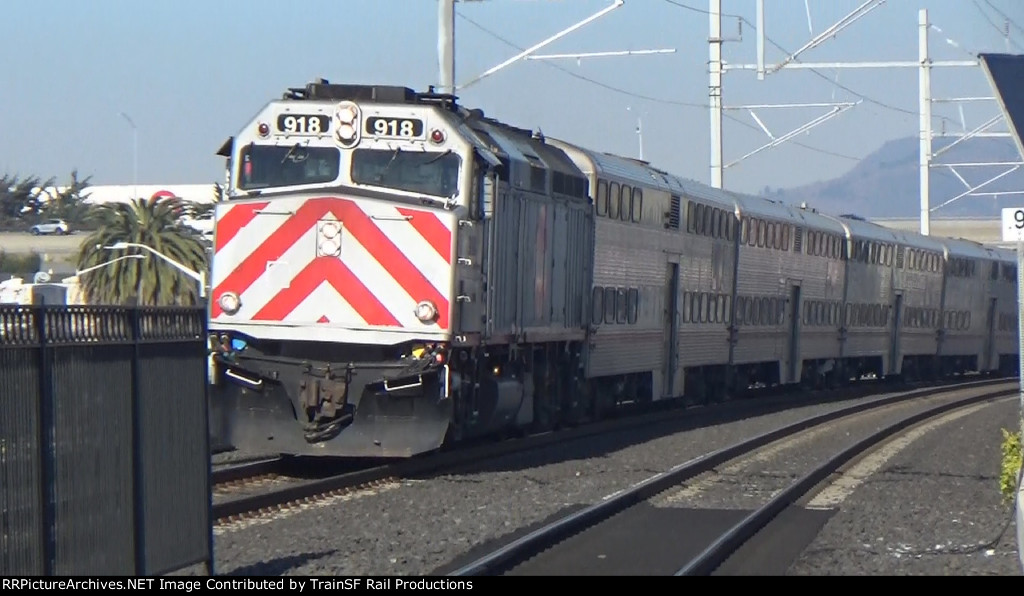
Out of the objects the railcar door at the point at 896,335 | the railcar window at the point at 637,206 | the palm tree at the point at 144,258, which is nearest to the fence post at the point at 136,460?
the railcar window at the point at 637,206

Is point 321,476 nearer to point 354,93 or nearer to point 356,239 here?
point 356,239

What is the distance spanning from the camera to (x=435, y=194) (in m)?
14.0

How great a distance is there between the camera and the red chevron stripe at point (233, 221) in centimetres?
1399

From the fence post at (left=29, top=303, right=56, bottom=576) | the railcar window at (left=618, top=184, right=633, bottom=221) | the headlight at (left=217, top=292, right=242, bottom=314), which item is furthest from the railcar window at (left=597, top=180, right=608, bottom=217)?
the fence post at (left=29, top=303, right=56, bottom=576)

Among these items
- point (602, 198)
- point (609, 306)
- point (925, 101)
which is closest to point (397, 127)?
point (602, 198)

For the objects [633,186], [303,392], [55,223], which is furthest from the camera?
[55,223]

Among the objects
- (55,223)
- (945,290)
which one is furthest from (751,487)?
(55,223)

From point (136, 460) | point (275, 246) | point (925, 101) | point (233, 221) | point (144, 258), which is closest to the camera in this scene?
point (136, 460)

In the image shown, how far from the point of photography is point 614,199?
19797 mm

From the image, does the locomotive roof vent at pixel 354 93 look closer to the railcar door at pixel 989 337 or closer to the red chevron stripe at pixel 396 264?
the red chevron stripe at pixel 396 264

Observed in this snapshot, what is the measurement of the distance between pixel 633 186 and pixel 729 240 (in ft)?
18.7

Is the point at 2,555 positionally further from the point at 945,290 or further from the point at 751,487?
the point at 945,290

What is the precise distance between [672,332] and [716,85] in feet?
36.6

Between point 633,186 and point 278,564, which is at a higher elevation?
point 633,186
